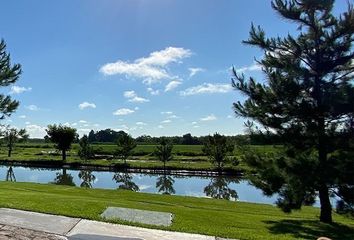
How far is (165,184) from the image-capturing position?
35531 mm

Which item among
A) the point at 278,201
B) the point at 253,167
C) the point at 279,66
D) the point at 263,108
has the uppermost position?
the point at 279,66

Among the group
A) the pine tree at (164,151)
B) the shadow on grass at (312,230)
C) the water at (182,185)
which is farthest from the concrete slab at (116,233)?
the pine tree at (164,151)

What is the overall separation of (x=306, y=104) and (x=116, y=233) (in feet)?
25.6

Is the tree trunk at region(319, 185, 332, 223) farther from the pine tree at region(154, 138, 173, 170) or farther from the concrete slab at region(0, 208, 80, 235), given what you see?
the pine tree at region(154, 138, 173, 170)

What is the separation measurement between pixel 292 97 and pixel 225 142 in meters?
33.6

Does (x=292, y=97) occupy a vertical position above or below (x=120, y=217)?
above

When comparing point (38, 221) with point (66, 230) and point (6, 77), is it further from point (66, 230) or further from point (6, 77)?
point (6, 77)

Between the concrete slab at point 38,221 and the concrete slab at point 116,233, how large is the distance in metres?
0.20

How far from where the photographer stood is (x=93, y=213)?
374 inches

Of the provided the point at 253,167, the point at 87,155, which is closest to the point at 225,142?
the point at 87,155

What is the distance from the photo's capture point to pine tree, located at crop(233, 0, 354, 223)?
1259cm

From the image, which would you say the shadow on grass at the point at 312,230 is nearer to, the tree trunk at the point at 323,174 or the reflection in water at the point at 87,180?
the tree trunk at the point at 323,174

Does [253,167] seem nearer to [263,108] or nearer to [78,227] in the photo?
[263,108]

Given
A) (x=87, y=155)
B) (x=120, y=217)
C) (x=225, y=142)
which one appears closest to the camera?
(x=120, y=217)
